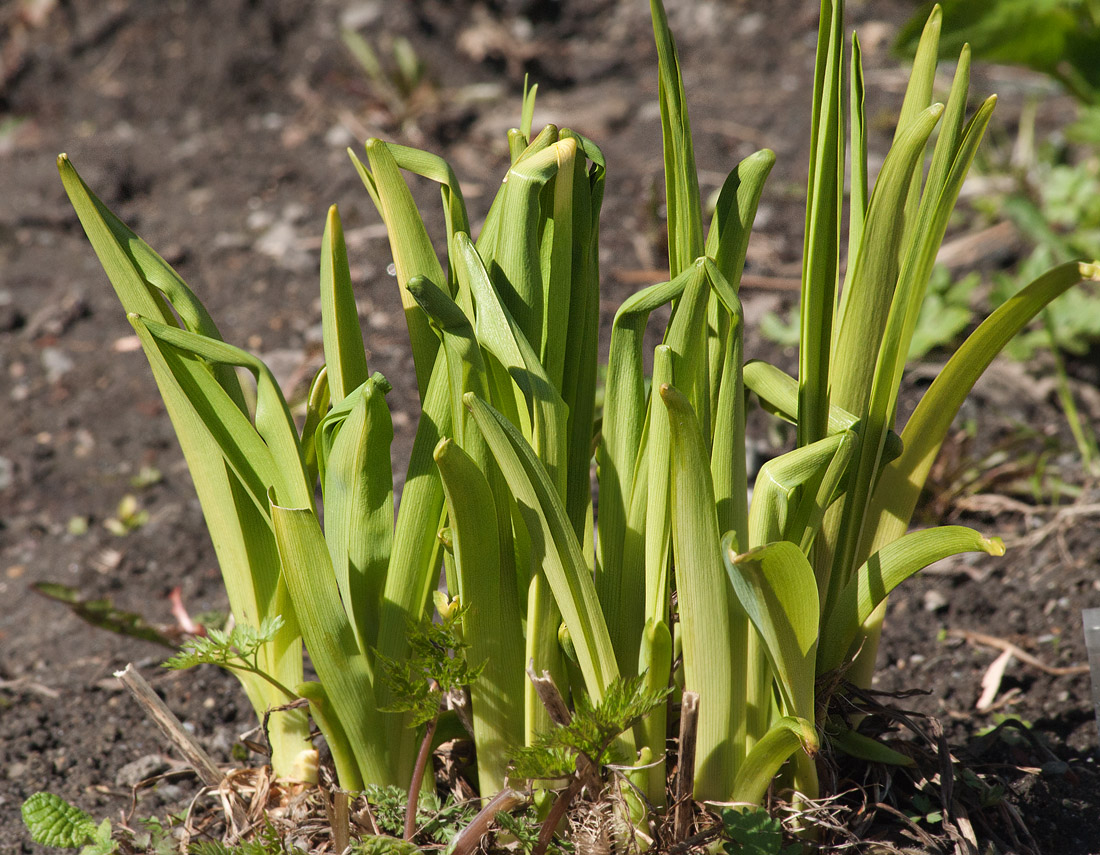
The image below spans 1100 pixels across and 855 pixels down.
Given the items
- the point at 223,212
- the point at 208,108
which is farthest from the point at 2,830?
the point at 208,108

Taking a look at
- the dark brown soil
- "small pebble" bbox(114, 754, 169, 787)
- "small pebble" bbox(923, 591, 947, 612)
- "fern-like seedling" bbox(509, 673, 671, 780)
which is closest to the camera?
"fern-like seedling" bbox(509, 673, 671, 780)

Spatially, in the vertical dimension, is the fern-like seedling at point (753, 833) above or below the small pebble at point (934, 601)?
above

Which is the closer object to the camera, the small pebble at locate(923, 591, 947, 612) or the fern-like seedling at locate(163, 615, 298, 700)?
the fern-like seedling at locate(163, 615, 298, 700)

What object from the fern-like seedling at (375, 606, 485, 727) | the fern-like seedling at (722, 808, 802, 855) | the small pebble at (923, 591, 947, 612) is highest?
the fern-like seedling at (375, 606, 485, 727)

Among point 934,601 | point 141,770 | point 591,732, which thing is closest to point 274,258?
point 141,770

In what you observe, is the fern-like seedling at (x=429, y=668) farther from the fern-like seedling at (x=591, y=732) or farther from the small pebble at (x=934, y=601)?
the small pebble at (x=934, y=601)

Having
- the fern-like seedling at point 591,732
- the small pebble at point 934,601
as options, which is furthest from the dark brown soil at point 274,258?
the fern-like seedling at point 591,732

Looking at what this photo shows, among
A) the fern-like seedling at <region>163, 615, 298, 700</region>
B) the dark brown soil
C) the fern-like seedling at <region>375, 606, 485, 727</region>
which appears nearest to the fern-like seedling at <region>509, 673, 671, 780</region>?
the fern-like seedling at <region>375, 606, 485, 727</region>

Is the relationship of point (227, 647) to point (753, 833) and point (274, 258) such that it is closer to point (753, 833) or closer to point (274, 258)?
point (753, 833)

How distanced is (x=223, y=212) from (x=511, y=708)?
8.11ft

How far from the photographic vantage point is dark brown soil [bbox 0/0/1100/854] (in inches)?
57.9

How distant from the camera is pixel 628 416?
885mm

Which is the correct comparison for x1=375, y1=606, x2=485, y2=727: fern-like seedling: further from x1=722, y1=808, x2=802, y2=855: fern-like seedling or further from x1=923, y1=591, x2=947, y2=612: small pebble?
x1=923, y1=591, x2=947, y2=612: small pebble

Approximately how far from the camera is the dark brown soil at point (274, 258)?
4.83 ft
